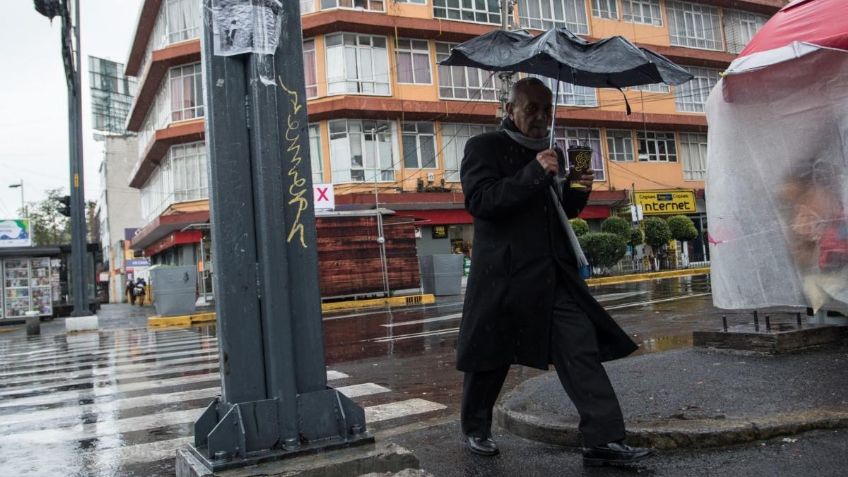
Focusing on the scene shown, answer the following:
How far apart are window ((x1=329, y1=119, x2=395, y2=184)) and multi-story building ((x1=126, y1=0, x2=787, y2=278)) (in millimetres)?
45

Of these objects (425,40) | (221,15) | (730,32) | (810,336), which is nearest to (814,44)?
(810,336)

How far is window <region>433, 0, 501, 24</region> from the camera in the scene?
29.6 meters

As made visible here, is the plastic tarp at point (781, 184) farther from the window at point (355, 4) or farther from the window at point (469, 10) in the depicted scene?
the window at point (469, 10)

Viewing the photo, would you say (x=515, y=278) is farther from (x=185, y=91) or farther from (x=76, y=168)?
(x=185, y=91)

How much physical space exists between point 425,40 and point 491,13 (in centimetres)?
398

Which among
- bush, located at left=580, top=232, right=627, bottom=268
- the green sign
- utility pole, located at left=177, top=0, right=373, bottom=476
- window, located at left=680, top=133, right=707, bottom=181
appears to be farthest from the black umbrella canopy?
window, located at left=680, top=133, right=707, bottom=181

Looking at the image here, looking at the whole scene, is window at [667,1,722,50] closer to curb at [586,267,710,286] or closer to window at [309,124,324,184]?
curb at [586,267,710,286]

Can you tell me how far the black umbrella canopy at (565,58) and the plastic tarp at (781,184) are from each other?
5.68 ft

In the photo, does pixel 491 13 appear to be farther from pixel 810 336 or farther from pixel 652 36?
pixel 810 336

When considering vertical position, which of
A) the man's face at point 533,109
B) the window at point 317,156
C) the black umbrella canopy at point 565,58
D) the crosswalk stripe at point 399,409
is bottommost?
the crosswalk stripe at point 399,409

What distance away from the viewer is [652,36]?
3553cm

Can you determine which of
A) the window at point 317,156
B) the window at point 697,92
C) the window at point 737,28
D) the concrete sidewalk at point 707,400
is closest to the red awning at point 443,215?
the window at point 317,156

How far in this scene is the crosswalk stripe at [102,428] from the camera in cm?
486

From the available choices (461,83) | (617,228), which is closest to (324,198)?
(461,83)
